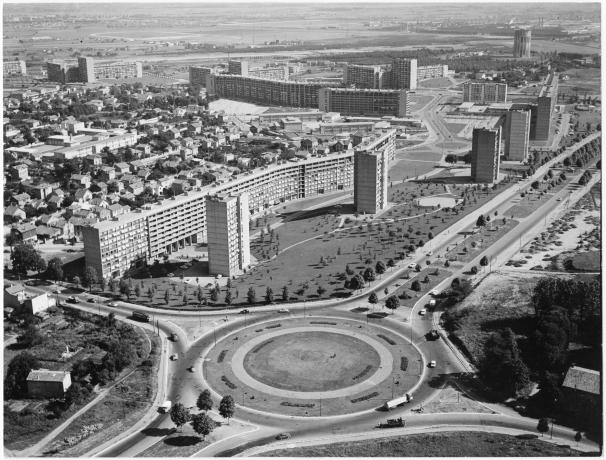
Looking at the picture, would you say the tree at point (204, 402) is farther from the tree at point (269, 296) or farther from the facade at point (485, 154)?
the facade at point (485, 154)

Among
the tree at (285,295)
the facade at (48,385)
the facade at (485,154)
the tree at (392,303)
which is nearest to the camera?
the facade at (48,385)

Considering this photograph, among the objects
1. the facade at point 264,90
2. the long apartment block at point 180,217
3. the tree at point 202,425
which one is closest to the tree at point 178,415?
the tree at point 202,425

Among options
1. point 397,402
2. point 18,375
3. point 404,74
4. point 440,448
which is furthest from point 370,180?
point 404,74

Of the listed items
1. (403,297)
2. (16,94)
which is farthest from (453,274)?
(16,94)

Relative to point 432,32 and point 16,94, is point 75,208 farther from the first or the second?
point 432,32

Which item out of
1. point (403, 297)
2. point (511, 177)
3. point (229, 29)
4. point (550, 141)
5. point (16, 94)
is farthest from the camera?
point (229, 29)

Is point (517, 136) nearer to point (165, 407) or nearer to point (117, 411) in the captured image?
point (165, 407)
